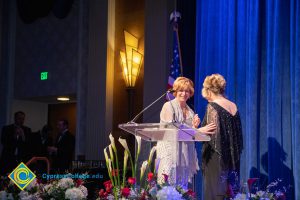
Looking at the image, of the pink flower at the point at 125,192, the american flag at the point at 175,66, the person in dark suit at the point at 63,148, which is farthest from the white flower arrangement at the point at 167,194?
the person in dark suit at the point at 63,148

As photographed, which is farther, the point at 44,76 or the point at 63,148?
the point at 44,76

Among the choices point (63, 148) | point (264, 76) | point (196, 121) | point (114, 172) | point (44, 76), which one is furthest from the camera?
point (44, 76)

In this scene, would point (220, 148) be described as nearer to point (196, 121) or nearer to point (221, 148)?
point (221, 148)

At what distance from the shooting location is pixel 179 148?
3830mm

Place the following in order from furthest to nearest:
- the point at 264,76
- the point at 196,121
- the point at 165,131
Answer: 1. the point at 264,76
2. the point at 196,121
3. the point at 165,131

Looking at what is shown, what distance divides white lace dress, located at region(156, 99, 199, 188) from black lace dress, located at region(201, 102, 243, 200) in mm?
249

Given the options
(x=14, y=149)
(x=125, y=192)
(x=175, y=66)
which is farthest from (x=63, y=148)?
(x=125, y=192)

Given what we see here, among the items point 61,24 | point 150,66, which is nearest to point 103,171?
point 150,66

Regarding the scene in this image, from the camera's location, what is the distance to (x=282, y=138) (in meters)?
4.56

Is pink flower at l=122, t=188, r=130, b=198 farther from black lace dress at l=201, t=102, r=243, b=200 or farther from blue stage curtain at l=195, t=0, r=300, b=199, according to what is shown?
blue stage curtain at l=195, t=0, r=300, b=199

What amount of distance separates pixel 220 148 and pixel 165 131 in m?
0.58

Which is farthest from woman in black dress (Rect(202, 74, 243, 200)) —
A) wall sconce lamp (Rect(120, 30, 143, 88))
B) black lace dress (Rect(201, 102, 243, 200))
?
wall sconce lamp (Rect(120, 30, 143, 88))

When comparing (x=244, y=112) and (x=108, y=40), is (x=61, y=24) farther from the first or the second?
(x=244, y=112)

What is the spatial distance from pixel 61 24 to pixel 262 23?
3.91m
